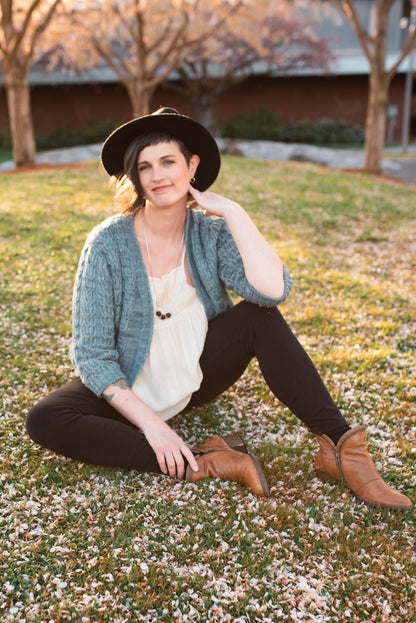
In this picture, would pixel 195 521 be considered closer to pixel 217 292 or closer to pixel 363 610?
pixel 363 610

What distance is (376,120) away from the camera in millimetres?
15812

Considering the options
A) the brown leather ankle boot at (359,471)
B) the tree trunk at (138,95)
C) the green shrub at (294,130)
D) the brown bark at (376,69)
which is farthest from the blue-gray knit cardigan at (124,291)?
the green shrub at (294,130)

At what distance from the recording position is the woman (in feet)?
9.94

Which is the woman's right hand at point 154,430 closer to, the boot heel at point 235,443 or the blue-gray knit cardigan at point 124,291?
the blue-gray knit cardigan at point 124,291

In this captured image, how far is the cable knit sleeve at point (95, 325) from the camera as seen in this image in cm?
309

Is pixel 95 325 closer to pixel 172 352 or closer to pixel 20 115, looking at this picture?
pixel 172 352

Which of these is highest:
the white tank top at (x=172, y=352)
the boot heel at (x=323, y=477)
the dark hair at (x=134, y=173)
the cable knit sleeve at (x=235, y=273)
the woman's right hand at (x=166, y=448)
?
the dark hair at (x=134, y=173)

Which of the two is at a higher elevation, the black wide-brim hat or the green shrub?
the black wide-brim hat

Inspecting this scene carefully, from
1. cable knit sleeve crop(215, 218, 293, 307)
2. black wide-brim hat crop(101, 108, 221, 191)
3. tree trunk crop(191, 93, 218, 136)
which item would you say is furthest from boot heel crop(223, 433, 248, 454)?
tree trunk crop(191, 93, 218, 136)

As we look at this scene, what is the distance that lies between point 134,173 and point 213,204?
51 centimetres

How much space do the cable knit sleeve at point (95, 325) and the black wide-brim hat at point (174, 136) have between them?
56 centimetres

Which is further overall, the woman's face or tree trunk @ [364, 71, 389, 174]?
tree trunk @ [364, 71, 389, 174]

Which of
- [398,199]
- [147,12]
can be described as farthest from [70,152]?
[398,199]

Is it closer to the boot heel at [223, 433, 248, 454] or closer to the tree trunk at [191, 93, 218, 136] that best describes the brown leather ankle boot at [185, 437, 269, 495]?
the boot heel at [223, 433, 248, 454]
